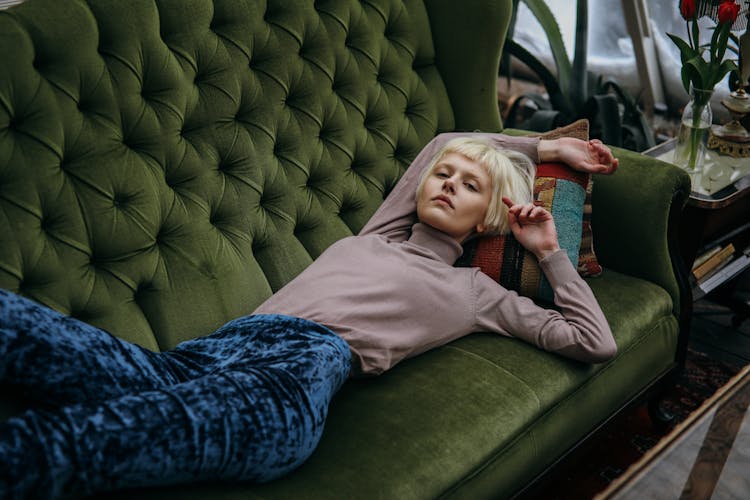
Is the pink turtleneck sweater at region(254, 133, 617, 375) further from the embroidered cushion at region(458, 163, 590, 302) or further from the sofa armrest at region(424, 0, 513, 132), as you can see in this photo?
the sofa armrest at region(424, 0, 513, 132)

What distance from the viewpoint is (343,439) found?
3.57 feet

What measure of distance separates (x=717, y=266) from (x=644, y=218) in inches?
19.4

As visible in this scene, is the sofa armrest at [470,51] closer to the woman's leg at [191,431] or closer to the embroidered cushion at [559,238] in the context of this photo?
the embroidered cushion at [559,238]

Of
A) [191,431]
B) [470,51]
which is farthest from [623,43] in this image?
[191,431]

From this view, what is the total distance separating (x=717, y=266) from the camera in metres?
1.94

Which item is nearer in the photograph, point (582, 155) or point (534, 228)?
point (534, 228)

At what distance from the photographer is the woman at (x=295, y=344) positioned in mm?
876

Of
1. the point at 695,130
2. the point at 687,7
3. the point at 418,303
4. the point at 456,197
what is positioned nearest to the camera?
the point at 418,303

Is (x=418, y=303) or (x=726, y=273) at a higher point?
(x=418, y=303)

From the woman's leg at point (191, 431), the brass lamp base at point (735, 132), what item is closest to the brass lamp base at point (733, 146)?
the brass lamp base at point (735, 132)

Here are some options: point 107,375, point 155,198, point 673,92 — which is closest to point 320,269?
point 155,198

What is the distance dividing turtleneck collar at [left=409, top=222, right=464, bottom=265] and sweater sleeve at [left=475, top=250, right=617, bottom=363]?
6 centimetres

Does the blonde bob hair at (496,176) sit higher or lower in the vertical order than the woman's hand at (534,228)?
higher

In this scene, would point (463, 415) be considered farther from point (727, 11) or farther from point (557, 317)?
point (727, 11)
